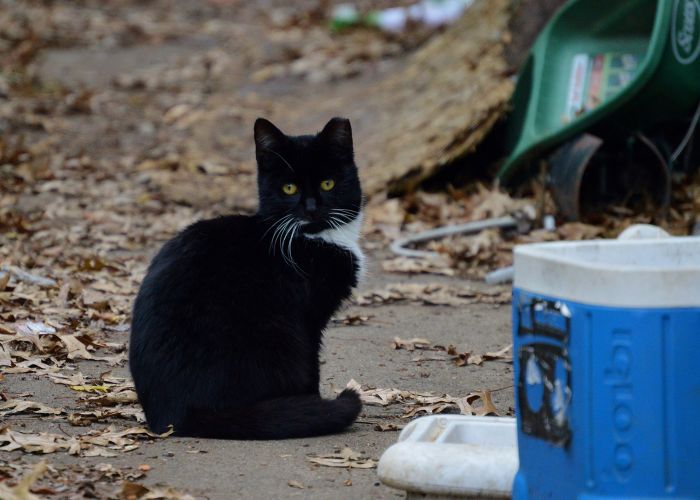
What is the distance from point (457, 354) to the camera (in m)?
4.59

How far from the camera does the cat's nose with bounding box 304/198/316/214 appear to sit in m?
3.88

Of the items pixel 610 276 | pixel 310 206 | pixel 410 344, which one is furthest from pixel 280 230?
pixel 610 276

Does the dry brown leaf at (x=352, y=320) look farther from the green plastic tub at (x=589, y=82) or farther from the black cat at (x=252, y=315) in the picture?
the green plastic tub at (x=589, y=82)

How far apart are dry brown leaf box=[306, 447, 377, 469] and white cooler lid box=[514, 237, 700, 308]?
3.16ft

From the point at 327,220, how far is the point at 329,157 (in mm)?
238

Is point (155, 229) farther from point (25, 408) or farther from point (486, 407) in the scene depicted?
point (486, 407)

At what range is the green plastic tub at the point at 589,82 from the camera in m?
6.62

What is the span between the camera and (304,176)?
3914mm

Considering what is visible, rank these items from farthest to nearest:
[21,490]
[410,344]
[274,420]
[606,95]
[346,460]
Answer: [606,95] → [410,344] → [274,420] → [346,460] → [21,490]

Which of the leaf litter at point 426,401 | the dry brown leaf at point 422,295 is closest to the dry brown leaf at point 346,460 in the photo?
the leaf litter at point 426,401

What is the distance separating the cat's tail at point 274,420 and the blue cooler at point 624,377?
1.22m

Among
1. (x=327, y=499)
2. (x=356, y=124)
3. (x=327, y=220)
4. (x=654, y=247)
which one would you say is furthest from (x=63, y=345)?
(x=356, y=124)

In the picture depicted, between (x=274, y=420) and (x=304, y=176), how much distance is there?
100 cm

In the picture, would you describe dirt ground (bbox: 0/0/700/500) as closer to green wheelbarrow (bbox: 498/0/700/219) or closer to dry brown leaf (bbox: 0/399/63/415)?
dry brown leaf (bbox: 0/399/63/415)
